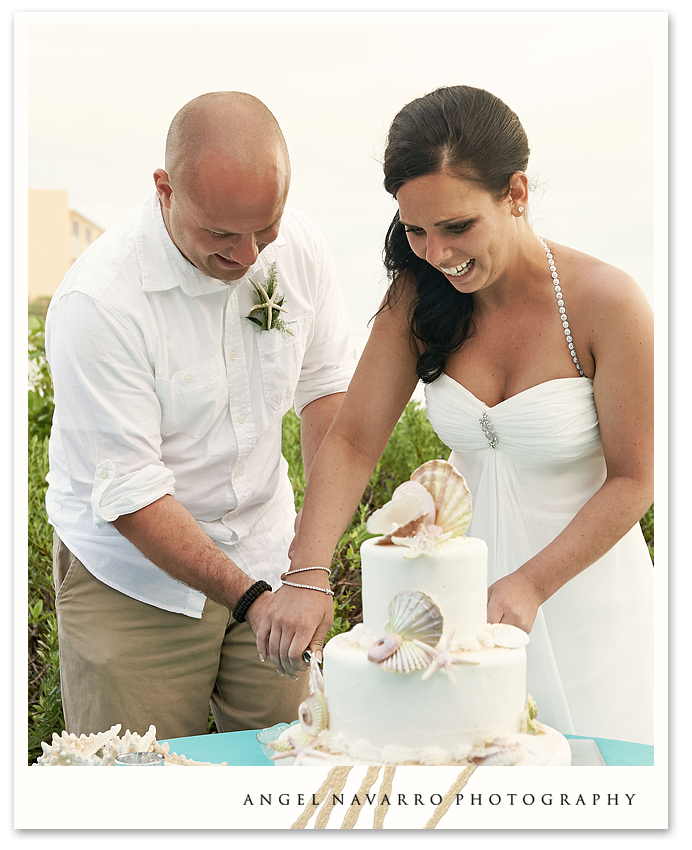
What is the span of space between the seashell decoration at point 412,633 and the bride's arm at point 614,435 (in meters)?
0.46

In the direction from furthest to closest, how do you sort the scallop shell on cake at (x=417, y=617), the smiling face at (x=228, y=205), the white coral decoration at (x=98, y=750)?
1. the smiling face at (x=228, y=205)
2. the white coral decoration at (x=98, y=750)
3. the scallop shell on cake at (x=417, y=617)

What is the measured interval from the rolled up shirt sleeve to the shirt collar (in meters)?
0.17

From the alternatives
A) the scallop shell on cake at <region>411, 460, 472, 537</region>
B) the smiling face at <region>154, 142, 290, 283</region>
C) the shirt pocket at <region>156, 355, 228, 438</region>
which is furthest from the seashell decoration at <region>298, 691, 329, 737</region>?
the smiling face at <region>154, 142, 290, 283</region>

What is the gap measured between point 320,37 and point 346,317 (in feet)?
3.51

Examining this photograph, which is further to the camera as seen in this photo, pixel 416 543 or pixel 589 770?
pixel 589 770

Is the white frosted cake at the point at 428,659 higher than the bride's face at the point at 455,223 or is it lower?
lower

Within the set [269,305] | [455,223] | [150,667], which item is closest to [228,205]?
[269,305]

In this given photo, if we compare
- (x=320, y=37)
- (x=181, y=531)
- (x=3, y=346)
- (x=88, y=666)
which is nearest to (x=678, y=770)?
(x=181, y=531)

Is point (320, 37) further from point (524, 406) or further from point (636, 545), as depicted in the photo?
point (636, 545)

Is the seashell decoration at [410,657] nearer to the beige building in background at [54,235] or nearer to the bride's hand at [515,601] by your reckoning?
the bride's hand at [515,601]

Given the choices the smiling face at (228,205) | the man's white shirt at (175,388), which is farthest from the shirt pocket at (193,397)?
the smiling face at (228,205)

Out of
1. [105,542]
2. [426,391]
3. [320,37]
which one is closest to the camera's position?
[320,37]

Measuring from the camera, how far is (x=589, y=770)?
1850 mm

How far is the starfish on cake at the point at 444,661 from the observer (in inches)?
64.4
